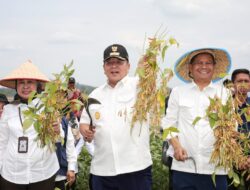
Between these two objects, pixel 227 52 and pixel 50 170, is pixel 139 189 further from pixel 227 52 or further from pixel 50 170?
pixel 227 52

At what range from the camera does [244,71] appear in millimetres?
4078

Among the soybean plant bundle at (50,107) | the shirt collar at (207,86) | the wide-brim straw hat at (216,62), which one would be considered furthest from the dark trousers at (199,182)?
the soybean plant bundle at (50,107)

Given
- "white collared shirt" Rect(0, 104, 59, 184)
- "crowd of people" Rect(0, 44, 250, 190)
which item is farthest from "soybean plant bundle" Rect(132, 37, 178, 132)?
"white collared shirt" Rect(0, 104, 59, 184)

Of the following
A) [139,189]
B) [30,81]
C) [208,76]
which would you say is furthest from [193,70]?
[30,81]

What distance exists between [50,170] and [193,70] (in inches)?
Answer: 60.2

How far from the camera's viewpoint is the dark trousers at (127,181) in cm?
306

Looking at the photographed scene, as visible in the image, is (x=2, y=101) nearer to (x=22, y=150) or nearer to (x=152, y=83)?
(x=22, y=150)

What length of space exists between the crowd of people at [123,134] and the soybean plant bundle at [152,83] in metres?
0.18

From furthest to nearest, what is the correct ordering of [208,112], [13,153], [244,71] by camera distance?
[244,71] < [13,153] < [208,112]

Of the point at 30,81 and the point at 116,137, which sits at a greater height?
the point at 30,81

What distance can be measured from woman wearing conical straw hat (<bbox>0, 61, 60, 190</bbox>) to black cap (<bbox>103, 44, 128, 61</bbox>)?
62 centimetres

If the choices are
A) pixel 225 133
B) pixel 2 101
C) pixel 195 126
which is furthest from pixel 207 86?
pixel 2 101

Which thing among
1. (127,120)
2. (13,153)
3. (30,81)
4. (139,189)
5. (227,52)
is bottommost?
(139,189)

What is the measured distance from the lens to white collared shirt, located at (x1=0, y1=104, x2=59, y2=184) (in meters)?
3.22
